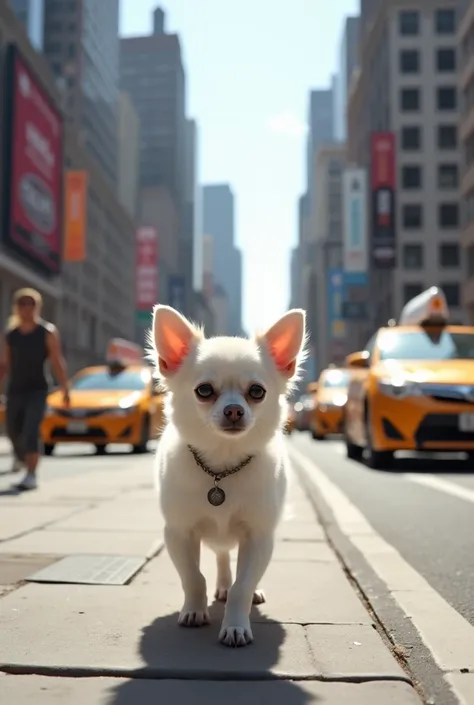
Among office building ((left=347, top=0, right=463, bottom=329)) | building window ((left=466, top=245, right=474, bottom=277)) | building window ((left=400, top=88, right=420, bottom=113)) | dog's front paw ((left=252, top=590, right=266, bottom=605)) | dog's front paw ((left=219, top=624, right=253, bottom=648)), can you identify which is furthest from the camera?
building window ((left=400, top=88, right=420, bottom=113))

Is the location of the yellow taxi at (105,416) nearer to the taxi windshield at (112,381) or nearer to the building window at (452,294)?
the taxi windshield at (112,381)

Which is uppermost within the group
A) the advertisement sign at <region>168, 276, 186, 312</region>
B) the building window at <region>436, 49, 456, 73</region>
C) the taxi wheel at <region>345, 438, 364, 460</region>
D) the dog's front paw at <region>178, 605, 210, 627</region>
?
the building window at <region>436, 49, 456, 73</region>

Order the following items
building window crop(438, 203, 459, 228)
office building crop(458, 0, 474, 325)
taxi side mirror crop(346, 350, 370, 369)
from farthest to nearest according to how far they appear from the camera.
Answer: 1. building window crop(438, 203, 459, 228)
2. office building crop(458, 0, 474, 325)
3. taxi side mirror crop(346, 350, 370, 369)

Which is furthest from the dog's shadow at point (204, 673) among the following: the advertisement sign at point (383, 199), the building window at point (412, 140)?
the building window at point (412, 140)

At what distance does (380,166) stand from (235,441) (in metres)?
59.2

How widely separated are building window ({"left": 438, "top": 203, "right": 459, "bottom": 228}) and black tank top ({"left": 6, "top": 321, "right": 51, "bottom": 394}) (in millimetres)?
72147

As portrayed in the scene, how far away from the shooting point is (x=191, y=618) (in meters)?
3.07

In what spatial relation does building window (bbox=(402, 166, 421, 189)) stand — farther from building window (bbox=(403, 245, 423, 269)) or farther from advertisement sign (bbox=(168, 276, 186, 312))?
advertisement sign (bbox=(168, 276, 186, 312))

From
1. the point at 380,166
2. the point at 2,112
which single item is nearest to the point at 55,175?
the point at 2,112

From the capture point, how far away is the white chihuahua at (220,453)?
2.93 metres

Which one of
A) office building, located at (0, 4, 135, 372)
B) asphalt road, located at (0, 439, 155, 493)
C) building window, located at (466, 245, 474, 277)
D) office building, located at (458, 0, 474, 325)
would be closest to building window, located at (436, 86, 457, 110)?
office building, located at (458, 0, 474, 325)

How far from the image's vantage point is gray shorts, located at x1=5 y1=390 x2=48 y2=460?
323 inches

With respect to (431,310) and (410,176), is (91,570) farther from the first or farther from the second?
(410,176)

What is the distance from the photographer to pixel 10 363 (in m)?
8.44
